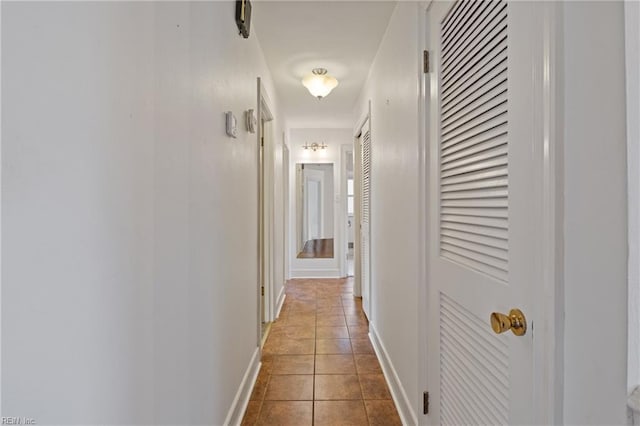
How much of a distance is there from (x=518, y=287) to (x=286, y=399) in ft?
5.46

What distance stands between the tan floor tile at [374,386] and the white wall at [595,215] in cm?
151

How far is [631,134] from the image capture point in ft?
2.09

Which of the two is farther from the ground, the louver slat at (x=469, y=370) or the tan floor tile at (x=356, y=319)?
the louver slat at (x=469, y=370)

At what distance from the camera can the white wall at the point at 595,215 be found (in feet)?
2.13

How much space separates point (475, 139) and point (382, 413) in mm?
1598

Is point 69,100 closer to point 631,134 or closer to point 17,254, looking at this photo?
point 17,254

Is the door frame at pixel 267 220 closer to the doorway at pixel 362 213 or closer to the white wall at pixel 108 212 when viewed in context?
the doorway at pixel 362 213

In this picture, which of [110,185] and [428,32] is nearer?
[110,185]

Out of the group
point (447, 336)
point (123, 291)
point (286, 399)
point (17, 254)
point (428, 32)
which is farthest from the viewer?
point (286, 399)

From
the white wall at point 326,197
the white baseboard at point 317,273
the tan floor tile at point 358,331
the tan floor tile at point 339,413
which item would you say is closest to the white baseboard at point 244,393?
the tan floor tile at point 339,413

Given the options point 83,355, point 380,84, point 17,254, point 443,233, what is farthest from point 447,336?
point 380,84

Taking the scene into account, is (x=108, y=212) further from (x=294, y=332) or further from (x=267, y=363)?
(x=294, y=332)

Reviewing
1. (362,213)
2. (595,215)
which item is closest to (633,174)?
(595,215)

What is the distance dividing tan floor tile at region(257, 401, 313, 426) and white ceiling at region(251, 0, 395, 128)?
7.95 ft
